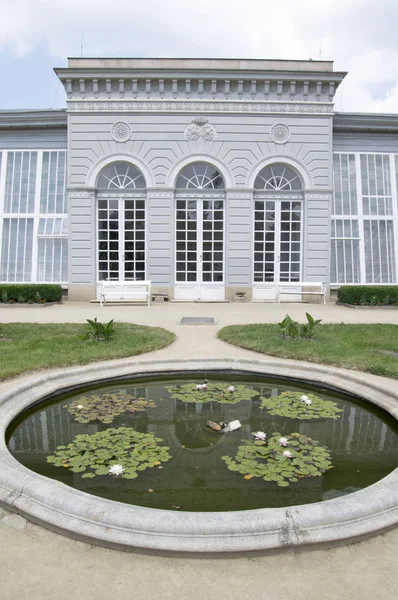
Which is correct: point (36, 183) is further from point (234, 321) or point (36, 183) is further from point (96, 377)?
point (96, 377)

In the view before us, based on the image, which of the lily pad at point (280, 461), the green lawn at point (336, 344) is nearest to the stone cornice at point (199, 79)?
the green lawn at point (336, 344)

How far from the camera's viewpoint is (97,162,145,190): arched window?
589 inches

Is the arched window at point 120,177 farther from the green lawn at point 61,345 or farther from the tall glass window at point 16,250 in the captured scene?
the green lawn at point 61,345

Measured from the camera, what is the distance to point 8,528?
2.46 m

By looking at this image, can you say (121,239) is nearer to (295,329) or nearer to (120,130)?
(120,130)

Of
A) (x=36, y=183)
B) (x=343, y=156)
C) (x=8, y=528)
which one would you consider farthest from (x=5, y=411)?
(x=343, y=156)

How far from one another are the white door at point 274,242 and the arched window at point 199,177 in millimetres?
1633

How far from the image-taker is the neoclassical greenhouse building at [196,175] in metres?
14.6

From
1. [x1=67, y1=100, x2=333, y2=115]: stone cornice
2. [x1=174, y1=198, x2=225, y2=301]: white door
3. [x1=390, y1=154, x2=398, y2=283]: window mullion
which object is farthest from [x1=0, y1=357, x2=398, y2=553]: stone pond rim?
[x1=390, y1=154, x2=398, y2=283]: window mullion

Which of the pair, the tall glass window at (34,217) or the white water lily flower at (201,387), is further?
the tall glass window at (34,217)

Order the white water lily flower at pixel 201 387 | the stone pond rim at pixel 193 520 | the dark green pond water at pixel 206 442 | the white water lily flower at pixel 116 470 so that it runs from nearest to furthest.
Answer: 1. the stone pond rim at pixel 193 520
2. the dark green pond water at pixel 206 442
3. the white water lily flower at pixel 116 470
4. the white water lily flower at pixel 201 387

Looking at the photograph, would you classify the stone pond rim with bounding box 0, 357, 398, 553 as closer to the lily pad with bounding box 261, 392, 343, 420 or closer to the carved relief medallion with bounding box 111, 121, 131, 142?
the lily pad with bounding box 261, 392, 343, 420

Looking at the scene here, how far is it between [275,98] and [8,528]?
15.2 m

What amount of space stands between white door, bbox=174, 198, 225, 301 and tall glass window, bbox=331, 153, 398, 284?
4205mm
